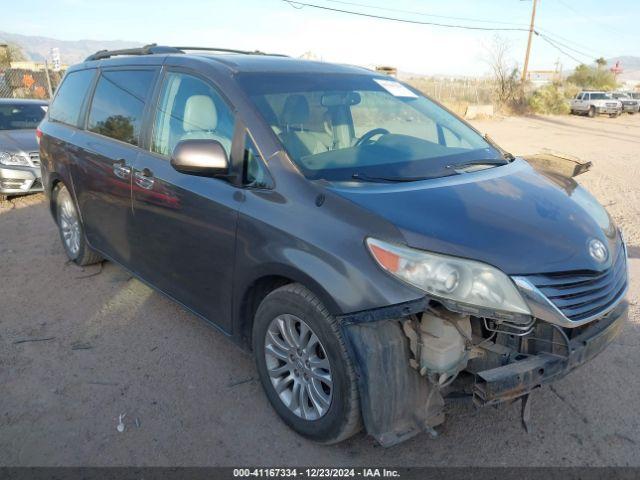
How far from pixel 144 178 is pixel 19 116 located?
23.4ft

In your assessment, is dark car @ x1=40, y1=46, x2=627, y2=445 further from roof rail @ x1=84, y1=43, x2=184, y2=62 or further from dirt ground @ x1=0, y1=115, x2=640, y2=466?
dirt ground @ x1=0, y1=115, x2=640, y2=466

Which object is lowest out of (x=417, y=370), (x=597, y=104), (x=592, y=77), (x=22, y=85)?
(x=417, y=370)

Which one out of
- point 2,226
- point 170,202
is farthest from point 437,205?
point 2,226

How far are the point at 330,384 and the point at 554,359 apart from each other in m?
1.00

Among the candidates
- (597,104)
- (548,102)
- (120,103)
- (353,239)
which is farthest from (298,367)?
(548,102)

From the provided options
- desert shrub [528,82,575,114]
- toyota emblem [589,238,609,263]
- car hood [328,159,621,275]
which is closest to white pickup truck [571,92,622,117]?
desert shrub [528,82,575,114]

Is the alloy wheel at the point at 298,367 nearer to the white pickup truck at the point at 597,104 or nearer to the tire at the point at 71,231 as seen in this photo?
the tire at the point at 71,231

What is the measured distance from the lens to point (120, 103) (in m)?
3.81

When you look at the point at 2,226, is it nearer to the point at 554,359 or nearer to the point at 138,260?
the point at 138,260

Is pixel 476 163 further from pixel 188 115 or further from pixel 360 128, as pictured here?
pixel 188 115

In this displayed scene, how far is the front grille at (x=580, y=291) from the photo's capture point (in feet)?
6.94

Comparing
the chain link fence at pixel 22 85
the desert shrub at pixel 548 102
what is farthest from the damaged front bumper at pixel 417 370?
the desert shrub at pixel 548 102

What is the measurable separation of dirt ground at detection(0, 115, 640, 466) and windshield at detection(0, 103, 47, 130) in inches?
224

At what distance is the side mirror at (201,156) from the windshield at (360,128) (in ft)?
1.06
